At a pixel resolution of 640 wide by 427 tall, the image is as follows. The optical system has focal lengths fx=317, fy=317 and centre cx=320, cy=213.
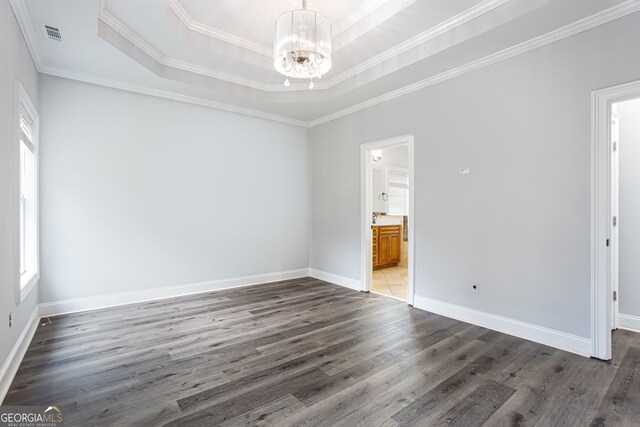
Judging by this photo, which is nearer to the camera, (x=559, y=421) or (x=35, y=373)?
(x=559, y=421)

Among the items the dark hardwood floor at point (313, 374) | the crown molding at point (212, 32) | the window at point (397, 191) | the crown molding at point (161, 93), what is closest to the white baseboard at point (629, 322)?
the dark hardwood floor at point (313, 374)

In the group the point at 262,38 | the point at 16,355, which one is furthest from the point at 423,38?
the point at 16,355

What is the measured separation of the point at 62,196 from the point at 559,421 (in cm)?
515

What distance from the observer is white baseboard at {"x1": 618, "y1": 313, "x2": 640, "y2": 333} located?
10.8 feet

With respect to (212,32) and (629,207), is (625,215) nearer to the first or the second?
(629,207)

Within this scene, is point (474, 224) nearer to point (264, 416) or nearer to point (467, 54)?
point (467, 54)

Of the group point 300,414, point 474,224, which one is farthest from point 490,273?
point 300,414

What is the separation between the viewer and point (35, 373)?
2.47 meters

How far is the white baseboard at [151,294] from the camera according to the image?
3814mm

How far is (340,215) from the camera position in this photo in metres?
5.40

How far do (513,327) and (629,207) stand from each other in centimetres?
186

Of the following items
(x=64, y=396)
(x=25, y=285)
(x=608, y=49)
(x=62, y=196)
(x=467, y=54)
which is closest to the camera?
(x=64, y=396)

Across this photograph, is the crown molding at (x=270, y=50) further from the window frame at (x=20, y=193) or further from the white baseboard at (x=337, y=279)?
the white baseboard at (x=337, y=279)

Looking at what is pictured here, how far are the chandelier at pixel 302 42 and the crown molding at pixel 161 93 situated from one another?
240 centimetres
